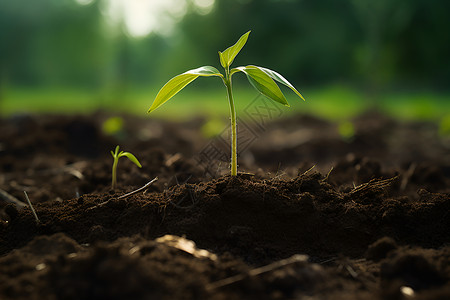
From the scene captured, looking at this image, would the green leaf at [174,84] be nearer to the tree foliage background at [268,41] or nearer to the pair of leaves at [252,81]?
the pair of leaves at [252,81]

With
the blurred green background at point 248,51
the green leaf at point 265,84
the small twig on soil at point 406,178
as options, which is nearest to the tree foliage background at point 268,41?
the blurred green background at point 248,51

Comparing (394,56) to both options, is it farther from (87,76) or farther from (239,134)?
(87,76)

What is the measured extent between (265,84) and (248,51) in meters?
16.7

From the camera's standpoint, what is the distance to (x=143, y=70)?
32.2 m

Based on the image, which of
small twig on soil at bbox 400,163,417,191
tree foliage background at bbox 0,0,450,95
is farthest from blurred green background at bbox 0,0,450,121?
small twig on soil at bbox 400,163,417,191

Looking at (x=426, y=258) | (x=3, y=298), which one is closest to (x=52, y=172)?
(x=3, y=298)

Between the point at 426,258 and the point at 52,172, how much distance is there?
288cm

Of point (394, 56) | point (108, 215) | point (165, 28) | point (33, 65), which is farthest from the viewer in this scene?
point (165, 28)

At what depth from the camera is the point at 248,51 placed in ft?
58.0

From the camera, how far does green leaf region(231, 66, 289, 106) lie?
161cm

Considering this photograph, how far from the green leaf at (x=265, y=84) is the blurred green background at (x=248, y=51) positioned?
8447mm

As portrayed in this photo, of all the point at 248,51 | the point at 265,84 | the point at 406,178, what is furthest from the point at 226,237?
the point at 248,51

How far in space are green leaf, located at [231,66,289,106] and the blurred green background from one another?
8.45 metres

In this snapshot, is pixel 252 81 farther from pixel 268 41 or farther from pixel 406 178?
pixel 268 41
